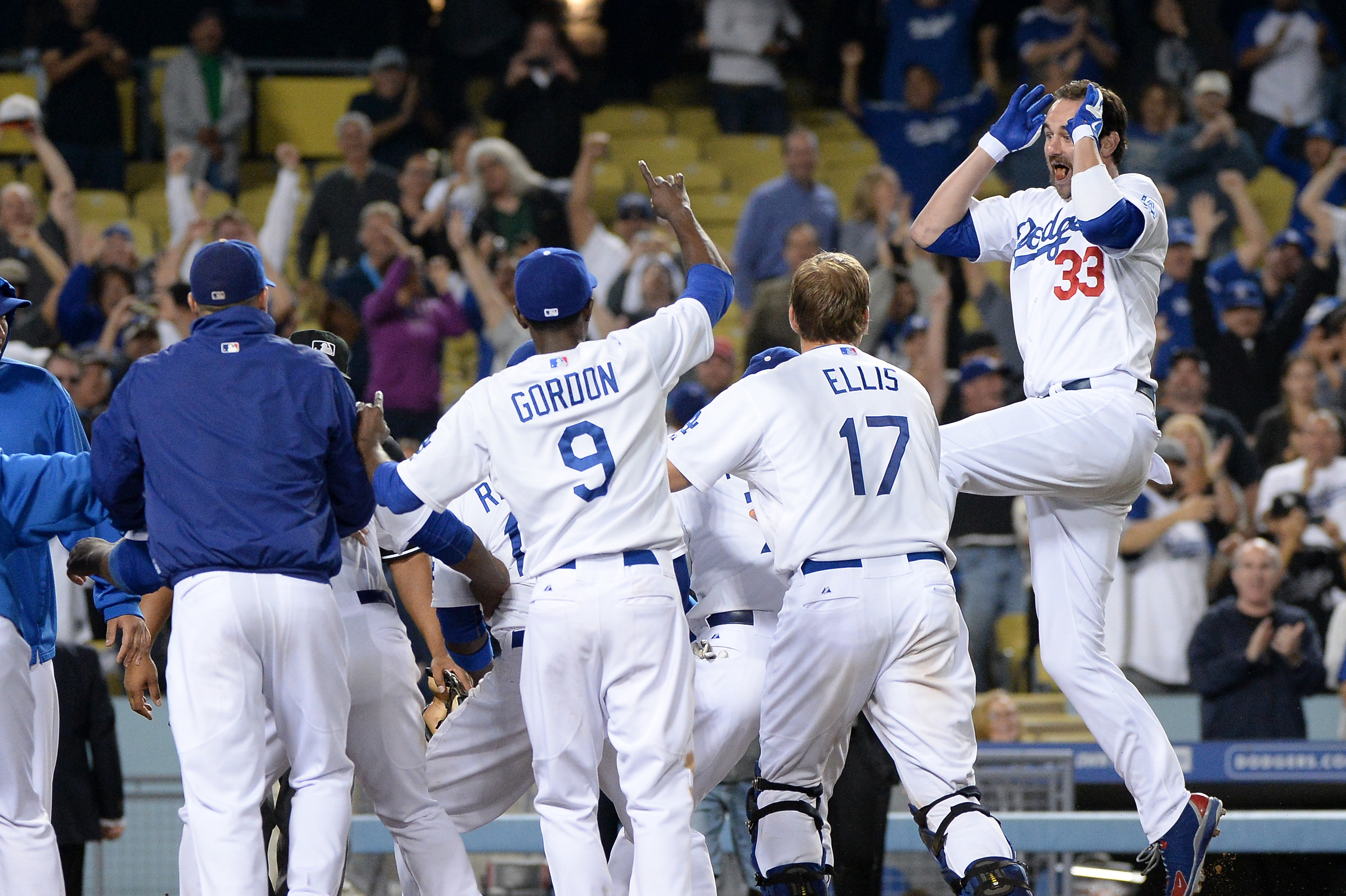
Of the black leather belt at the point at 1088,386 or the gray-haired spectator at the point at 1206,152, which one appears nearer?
the black leather belt at the point at 1088,386

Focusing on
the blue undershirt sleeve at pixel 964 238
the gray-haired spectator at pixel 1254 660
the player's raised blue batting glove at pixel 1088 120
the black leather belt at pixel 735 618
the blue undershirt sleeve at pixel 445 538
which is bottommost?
the gray-haired spectator at pixel 1254 660

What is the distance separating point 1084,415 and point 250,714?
2774 mm

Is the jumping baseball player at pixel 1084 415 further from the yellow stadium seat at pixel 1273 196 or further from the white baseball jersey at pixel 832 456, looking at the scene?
the yellow stadium seat at pixel 1273 196

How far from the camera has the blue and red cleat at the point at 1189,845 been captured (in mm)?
5258

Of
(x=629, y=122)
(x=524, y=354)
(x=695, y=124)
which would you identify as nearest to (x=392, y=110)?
(x=629, y=122)

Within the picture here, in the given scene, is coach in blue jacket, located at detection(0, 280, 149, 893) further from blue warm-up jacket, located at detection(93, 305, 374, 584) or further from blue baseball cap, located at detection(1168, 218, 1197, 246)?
blue baseball cap, located at detection(1168, 218, 1197, 246)

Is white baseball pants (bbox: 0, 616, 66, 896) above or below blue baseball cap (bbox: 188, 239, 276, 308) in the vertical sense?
below

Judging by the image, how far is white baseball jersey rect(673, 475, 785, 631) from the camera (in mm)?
5688

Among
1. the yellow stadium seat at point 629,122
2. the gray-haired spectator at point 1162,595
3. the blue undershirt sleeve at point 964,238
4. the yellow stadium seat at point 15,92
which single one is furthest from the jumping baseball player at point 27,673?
the yellow stadium seat at point 629,122

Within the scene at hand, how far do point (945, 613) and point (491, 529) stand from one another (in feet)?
5.40

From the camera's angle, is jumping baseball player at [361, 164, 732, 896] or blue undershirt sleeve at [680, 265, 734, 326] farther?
blue undershirt sleeve at [680, 265, 734, 326]

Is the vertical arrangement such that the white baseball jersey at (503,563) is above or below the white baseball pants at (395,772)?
above

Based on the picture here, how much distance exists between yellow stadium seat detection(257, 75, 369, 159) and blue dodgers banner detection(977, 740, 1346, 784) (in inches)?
355

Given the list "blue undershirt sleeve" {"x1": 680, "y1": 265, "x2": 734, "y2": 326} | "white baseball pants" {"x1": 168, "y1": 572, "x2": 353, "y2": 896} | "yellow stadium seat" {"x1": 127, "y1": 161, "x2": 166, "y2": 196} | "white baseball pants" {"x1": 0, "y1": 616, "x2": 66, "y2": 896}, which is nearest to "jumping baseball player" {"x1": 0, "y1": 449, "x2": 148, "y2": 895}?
"white baseball pants" {"x1": 0, "y1": 616, "x2": 66, "y2": 896}
